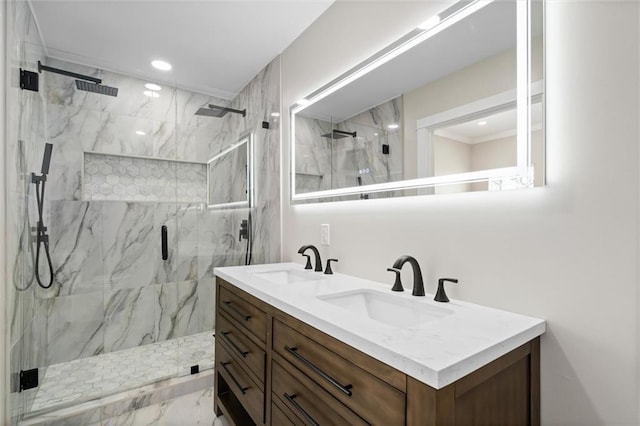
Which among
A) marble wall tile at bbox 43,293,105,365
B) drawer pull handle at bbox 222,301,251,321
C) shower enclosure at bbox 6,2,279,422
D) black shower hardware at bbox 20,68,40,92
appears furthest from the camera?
marble wall tile at bbox 43,293,105,365

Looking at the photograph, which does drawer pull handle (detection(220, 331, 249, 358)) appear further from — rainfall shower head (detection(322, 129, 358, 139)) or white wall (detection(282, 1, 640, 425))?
rainfall shower head (detection(322, 129, 358, 139))

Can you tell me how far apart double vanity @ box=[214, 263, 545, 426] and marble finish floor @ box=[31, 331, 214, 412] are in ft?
3.59

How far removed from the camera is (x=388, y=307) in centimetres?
129

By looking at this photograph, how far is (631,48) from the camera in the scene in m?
0.79

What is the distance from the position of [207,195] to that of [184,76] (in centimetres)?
112

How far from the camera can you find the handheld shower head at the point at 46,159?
220 cm

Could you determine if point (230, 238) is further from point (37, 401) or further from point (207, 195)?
point (37, 401)

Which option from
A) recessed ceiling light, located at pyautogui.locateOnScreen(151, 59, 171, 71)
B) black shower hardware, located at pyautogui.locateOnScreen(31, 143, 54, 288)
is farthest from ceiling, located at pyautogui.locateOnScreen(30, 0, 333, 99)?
black shower hardware, located at pyautogui.locateOnScreen(31, 143, 54, 288)

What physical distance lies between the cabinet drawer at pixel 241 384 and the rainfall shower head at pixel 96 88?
7.26 ft

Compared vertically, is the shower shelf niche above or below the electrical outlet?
above

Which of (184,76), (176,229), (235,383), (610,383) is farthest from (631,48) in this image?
(184,76)

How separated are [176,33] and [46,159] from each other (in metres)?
1.31

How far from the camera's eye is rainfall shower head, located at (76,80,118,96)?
2392mm

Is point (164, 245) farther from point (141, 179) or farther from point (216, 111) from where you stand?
point (216, 111)
